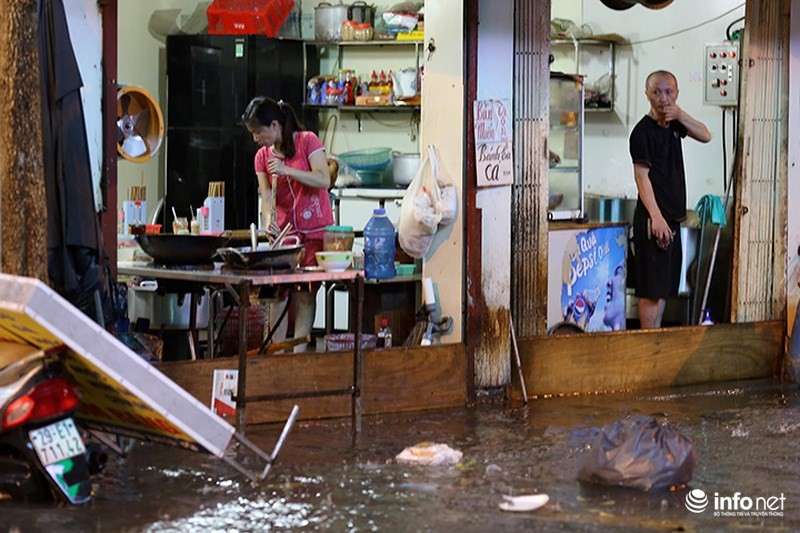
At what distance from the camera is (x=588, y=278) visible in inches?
441

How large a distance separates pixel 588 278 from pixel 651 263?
582mm

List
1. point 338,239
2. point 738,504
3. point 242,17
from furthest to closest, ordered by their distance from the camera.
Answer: point 242,17 → point 338,239 → point 738,504

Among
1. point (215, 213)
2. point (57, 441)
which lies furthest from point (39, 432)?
point (215, 213)

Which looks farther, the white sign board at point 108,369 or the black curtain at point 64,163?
the black curtain at point 64,163

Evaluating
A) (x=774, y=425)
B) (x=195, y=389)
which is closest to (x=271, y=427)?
(x=195, y=389)

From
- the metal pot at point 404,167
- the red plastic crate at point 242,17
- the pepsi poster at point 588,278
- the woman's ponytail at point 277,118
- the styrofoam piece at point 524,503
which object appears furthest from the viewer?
the red plastic crate at point 242,17

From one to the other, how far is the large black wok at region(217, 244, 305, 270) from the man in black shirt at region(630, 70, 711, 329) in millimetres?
3868

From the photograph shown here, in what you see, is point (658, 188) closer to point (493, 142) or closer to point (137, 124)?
point (493, 142)

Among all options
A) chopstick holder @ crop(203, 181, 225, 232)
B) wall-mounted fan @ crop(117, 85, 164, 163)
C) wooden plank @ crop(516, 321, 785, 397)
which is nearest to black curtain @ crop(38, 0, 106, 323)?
wall-mounted fan @ crop(117, 85, 164, 163)

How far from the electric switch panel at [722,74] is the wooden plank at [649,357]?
264cm

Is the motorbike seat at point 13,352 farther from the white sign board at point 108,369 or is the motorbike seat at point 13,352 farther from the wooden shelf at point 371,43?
the wooden shelf at point 371,43

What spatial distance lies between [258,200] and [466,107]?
4.72 metres

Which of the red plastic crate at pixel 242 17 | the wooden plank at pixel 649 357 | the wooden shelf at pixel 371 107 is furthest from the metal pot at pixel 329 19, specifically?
the wooden plank at pixel 649 357

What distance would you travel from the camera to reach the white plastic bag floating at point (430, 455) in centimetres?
780
